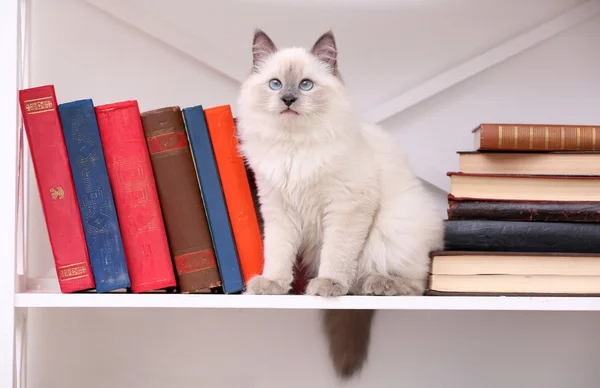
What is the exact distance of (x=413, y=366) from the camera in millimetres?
1516

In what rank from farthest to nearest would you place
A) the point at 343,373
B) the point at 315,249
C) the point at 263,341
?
the point at 263,341 < the point at 343,373 < the point at 315,249

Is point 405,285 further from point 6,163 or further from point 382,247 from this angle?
point 6,163

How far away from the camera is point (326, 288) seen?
1071mm

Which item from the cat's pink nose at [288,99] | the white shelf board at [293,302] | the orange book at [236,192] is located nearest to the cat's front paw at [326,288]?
the white shelf board at [293,302]

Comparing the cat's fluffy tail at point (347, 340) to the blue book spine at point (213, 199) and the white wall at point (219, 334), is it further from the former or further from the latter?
the blue book spine at point (213, 199)

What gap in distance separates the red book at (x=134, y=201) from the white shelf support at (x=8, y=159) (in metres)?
0.16

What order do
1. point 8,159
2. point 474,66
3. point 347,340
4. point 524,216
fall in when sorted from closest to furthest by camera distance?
point 8,159 < point 524,216 < point 347,340 < point 474,66

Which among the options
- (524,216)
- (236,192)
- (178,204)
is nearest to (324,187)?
(236,192)

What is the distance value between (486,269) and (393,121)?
553mm

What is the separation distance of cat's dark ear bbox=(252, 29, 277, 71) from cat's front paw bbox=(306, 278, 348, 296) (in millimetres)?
493

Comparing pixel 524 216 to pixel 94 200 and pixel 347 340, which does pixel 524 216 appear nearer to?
pixel 347 340

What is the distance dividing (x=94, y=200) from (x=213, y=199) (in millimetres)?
225

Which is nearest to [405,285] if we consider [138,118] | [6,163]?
[138,118]

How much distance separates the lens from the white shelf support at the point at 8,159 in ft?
3.43
